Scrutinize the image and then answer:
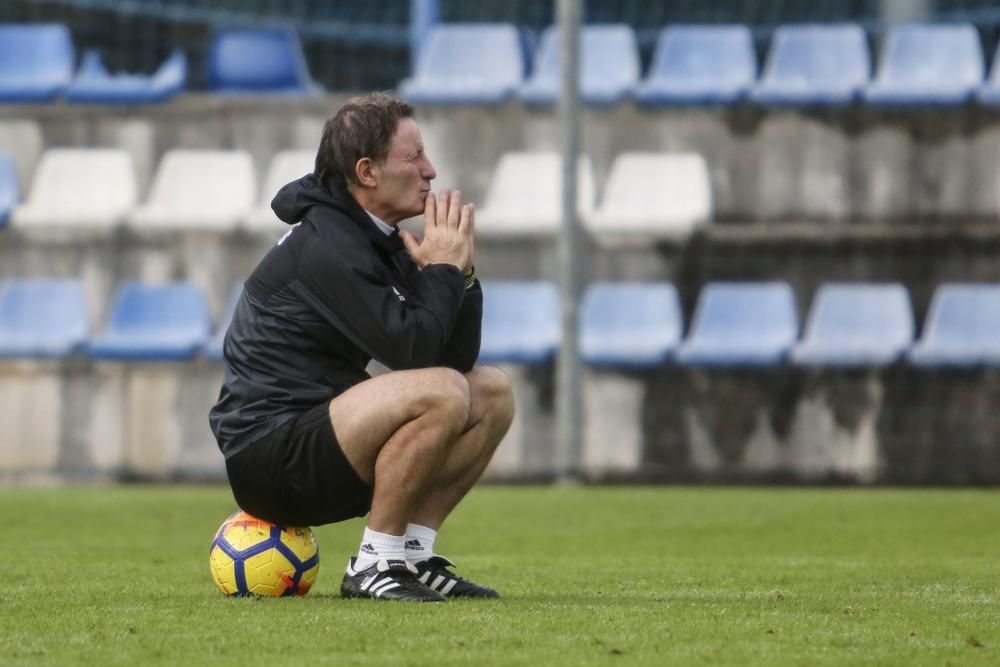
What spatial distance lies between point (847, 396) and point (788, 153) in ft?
6.12

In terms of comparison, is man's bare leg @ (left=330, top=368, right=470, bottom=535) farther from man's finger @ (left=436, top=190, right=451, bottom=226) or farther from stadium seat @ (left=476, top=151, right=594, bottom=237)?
stadium seat @ (left=476, top=151, right=594, bottom=237)

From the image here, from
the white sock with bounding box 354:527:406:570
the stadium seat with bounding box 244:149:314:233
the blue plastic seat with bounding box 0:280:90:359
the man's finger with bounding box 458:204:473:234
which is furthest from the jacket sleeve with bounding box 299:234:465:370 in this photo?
the stadium seat with bounding box 244:149:314:233

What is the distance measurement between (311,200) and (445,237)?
1.27 ft

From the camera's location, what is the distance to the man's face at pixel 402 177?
548cm

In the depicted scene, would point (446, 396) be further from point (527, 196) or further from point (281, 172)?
point (281, 172)

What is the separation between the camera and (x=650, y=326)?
1297cm

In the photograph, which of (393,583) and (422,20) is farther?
(422,20)

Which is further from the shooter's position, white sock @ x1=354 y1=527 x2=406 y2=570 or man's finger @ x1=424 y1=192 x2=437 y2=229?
man's finger @ x1=424 y1=192 x2=437 y2=229

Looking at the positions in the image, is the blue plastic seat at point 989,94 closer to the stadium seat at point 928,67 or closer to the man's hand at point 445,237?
the stadium seat at point 928,67

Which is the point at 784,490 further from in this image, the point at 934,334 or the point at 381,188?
the point at 381,188

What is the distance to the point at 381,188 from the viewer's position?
5.48 metres

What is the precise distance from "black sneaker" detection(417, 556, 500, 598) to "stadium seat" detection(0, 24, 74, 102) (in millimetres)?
9686

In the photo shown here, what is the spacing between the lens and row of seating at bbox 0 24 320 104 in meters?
14.4

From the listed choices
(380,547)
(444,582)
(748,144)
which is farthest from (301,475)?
(748,144)
